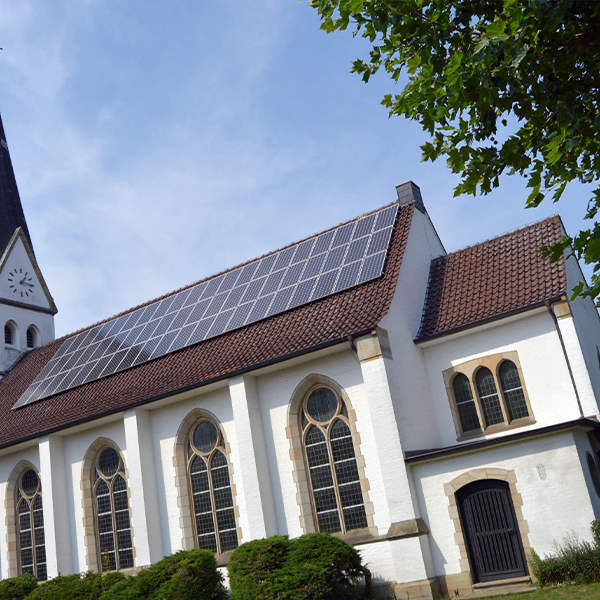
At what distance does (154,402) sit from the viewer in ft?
64.2

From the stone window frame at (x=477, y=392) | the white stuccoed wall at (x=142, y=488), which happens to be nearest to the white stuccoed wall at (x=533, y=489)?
the stone window frame at (x=477, y=392)

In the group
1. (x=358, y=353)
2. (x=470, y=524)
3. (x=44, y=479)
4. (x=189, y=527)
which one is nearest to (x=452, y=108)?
(x=358, y=353)

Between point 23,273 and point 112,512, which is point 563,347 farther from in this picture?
point 23,273

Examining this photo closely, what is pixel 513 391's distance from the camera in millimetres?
16703

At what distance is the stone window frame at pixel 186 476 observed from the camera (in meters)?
18.6

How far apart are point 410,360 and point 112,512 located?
10447 mm

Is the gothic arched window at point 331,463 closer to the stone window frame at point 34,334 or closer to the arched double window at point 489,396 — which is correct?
the arched double window at point 489,396

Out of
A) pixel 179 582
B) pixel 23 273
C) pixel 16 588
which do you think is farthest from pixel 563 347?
pixel 23 273

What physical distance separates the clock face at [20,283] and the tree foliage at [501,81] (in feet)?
92.4

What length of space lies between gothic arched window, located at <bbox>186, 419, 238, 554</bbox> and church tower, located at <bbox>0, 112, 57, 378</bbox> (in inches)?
584

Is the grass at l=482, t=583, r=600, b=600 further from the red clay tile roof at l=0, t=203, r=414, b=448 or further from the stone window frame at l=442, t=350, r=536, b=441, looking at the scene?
the red clay tile roof at l=0, t=203, r=414, b=448

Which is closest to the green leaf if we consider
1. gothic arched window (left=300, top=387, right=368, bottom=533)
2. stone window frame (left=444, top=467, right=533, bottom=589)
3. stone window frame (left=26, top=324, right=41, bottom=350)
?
stone window frame (left=444, top=467, right=533, bottom=589)

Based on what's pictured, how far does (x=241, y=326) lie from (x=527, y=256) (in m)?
8.42

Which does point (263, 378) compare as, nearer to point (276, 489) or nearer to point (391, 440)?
point (276, 489)
